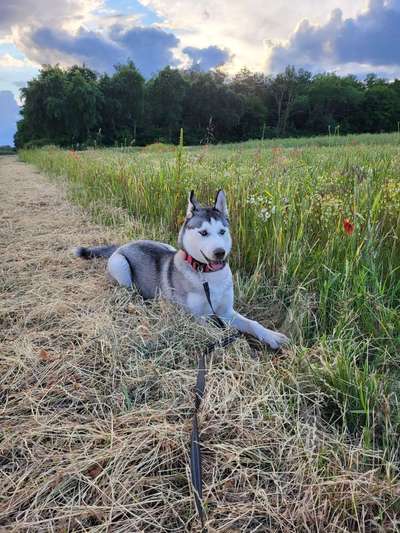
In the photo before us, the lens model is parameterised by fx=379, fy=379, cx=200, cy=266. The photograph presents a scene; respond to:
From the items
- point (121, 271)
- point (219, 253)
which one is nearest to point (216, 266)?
point (219, 253)

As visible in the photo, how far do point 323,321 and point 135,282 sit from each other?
67.0 inches

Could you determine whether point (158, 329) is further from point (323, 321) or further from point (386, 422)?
point (386, 422)

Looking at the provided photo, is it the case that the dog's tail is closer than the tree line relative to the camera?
Yes

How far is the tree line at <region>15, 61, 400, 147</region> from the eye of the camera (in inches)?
1695

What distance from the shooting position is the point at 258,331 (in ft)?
8.39

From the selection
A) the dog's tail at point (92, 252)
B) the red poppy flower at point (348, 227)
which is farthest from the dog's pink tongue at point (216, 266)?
the dog's tail at point (92, 252)

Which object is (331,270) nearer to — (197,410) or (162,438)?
(197,410)

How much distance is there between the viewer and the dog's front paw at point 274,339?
2.45 metres

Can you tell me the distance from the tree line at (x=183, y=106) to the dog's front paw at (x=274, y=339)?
131 feet

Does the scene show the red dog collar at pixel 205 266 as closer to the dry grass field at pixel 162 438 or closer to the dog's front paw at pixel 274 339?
the dry grass field at pixel 162 438

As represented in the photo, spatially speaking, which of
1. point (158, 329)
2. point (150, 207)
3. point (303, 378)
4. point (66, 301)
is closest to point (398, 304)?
point (303, 378)

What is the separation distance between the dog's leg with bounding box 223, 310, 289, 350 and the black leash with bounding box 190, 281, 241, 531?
0.07m

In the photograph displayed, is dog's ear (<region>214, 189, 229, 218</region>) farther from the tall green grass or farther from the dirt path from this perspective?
the dirt path

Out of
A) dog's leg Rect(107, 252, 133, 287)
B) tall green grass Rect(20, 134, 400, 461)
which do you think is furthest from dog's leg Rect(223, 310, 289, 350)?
dog's leg Rect(107, 252, 133, 287)
